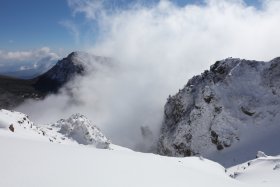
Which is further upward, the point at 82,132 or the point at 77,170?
the point at 82,132

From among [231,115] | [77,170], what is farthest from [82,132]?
[231,115]

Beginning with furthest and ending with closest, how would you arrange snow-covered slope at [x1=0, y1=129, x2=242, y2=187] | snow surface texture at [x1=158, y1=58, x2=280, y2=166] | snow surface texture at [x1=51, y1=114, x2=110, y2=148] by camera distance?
snow surface texture at [x1=158, y1=58, x2=280, y2=166] < snow surface texture at [x1=51, y1=114, x2=110, y2=148] < snow-covered slope at [x1=0, y1=129, x2=242, y2=187]

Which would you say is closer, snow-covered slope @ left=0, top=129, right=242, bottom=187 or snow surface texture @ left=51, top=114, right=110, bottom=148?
snow-covered slope @ left=0, top=129, right=242, bottom=187

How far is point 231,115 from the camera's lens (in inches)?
2109

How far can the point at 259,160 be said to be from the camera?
88.9 feet

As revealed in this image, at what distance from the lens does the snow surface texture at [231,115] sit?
4941cm

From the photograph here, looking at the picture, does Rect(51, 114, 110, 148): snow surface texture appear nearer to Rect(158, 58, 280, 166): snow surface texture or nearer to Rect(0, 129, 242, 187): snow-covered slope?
Rect(158, 58, 280, 166): snow surface texture

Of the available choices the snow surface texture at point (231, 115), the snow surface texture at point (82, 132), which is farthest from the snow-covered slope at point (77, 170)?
the snow surface texture at point (231, 115)

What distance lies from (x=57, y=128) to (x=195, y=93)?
30506 mm

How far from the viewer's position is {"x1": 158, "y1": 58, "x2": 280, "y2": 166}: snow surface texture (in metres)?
49.4

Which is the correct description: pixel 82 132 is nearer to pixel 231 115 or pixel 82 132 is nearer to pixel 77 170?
pixel 77 170

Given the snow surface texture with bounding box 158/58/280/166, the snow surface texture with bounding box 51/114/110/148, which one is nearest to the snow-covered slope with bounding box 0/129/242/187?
the snow surface texture with bounding box 51/114/110/148

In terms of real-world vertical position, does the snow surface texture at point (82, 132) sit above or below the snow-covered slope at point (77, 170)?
above

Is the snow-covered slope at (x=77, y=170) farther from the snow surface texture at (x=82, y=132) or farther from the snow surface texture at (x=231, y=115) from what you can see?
the snow surface texture at (x=231, y=115)
